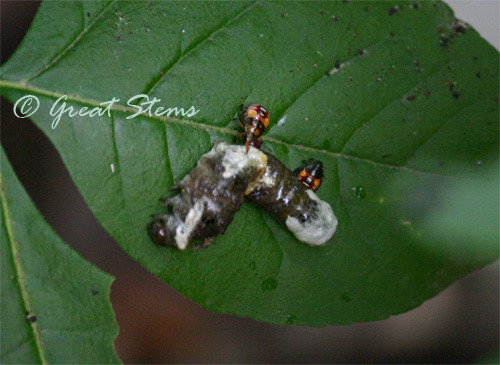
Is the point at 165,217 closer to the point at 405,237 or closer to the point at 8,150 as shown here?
the point at 405,237

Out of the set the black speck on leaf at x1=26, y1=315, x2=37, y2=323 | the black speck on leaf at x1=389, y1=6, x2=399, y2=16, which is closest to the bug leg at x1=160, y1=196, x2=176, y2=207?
the black speck on leaf at x1=26, y1=315, x2=37, y2=323

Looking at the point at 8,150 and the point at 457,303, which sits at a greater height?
the point at 8,150

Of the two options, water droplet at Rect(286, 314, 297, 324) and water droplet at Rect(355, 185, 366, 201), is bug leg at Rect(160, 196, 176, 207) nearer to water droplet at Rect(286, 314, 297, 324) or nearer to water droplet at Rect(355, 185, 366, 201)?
water droplet at Rect(286, 314, 297, 324)

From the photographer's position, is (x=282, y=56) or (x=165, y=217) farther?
(x=282, y=56)

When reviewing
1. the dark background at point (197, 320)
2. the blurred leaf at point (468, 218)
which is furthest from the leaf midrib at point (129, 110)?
the dark background at point (197, 320)

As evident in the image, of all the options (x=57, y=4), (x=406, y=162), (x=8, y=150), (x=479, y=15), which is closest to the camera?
(x=57, y=4)

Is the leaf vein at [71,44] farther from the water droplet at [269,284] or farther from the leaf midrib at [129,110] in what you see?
the water droplet at [269,284]

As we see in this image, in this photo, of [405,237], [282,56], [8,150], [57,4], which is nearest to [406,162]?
[405,237]
